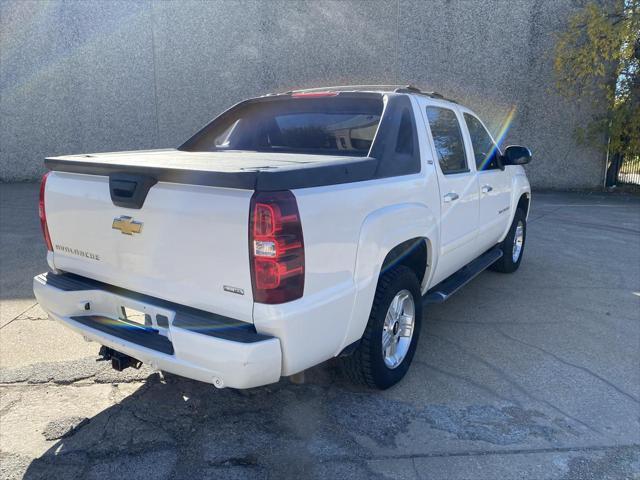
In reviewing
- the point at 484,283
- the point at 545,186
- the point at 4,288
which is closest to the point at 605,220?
the point at 545,186

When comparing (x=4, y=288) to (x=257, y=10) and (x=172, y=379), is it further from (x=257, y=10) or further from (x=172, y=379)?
(x=257, y=10)

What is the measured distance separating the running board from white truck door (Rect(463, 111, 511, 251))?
130 mm

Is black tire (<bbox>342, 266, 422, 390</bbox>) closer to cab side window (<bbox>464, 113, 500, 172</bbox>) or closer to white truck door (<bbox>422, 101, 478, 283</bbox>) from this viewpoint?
white truck door (<bbox>422, 101, 478, 283</bbox>)

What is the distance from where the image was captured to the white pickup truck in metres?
2.26

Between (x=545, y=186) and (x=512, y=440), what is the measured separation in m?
12.4

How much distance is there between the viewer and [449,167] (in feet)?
13.0

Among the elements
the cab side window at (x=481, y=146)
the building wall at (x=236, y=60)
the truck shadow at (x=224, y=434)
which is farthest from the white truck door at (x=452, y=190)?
the building wall at (x=236, y=60)

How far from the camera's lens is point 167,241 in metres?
2.47

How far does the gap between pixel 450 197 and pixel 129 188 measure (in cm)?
234

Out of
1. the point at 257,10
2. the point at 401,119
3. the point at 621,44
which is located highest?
the point at 257,10

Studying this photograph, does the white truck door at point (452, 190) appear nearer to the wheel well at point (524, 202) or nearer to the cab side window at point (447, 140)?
the cab side window at point (447, 140)

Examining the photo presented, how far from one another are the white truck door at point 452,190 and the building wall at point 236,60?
360 inches

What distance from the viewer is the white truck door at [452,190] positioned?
12.3 ft

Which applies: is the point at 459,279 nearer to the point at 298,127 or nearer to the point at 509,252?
the point at 509,252
